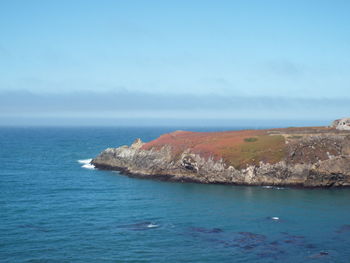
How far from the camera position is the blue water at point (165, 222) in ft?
147

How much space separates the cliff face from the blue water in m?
4.91

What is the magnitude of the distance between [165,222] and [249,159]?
38970mm

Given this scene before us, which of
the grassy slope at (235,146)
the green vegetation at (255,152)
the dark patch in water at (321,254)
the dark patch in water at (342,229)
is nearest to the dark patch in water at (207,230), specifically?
the dark patch in water at (321,254)

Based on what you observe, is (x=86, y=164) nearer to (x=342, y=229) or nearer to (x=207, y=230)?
(x=207, y=230)

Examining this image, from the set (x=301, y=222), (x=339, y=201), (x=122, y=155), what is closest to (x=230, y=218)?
(x=301, y=222)

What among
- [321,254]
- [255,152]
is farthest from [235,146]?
[321,254]

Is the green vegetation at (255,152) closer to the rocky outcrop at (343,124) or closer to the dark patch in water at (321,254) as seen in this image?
the rocky outcrop at (343,124)

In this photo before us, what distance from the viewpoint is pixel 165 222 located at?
56812mm

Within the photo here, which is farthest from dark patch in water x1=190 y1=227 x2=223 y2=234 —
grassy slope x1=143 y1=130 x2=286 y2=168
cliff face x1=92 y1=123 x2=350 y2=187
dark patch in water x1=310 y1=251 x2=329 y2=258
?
grassy slope x1=143 y1=130 x2=286 y2=168

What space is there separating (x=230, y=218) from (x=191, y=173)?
34.0m

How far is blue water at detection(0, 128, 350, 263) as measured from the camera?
44.8 meters

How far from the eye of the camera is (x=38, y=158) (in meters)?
129

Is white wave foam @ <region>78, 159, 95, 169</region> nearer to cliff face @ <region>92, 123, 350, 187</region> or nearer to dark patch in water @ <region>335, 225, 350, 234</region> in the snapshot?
cliff face @ <region>92, 123, 350, 187</region>

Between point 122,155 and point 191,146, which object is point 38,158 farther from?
point 191,146
